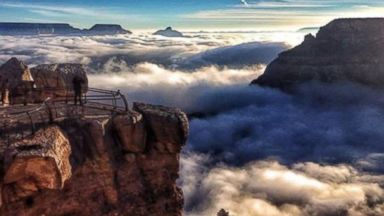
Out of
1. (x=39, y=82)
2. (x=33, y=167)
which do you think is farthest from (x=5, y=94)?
(x=33, y=167)

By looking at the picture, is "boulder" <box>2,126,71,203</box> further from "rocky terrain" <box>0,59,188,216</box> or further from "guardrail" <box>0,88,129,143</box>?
"guardrail" <box>0,88,129,143</box>

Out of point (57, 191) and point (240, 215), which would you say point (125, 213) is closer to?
point (57, 191)

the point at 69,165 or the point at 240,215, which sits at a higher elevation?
the point at 69,165

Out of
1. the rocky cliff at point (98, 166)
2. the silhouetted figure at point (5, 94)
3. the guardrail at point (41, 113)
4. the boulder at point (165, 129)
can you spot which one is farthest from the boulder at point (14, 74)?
the boulder at point (165, 129)

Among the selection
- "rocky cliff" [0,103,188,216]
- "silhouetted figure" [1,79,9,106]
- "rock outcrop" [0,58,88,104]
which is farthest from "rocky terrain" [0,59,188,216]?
"rock outcrop" [0,58,88,104]

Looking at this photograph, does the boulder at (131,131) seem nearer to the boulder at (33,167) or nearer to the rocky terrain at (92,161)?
the rocky terrain at (92,161)

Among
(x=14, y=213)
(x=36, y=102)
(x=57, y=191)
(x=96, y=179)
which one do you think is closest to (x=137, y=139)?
(x=96, y=179)
